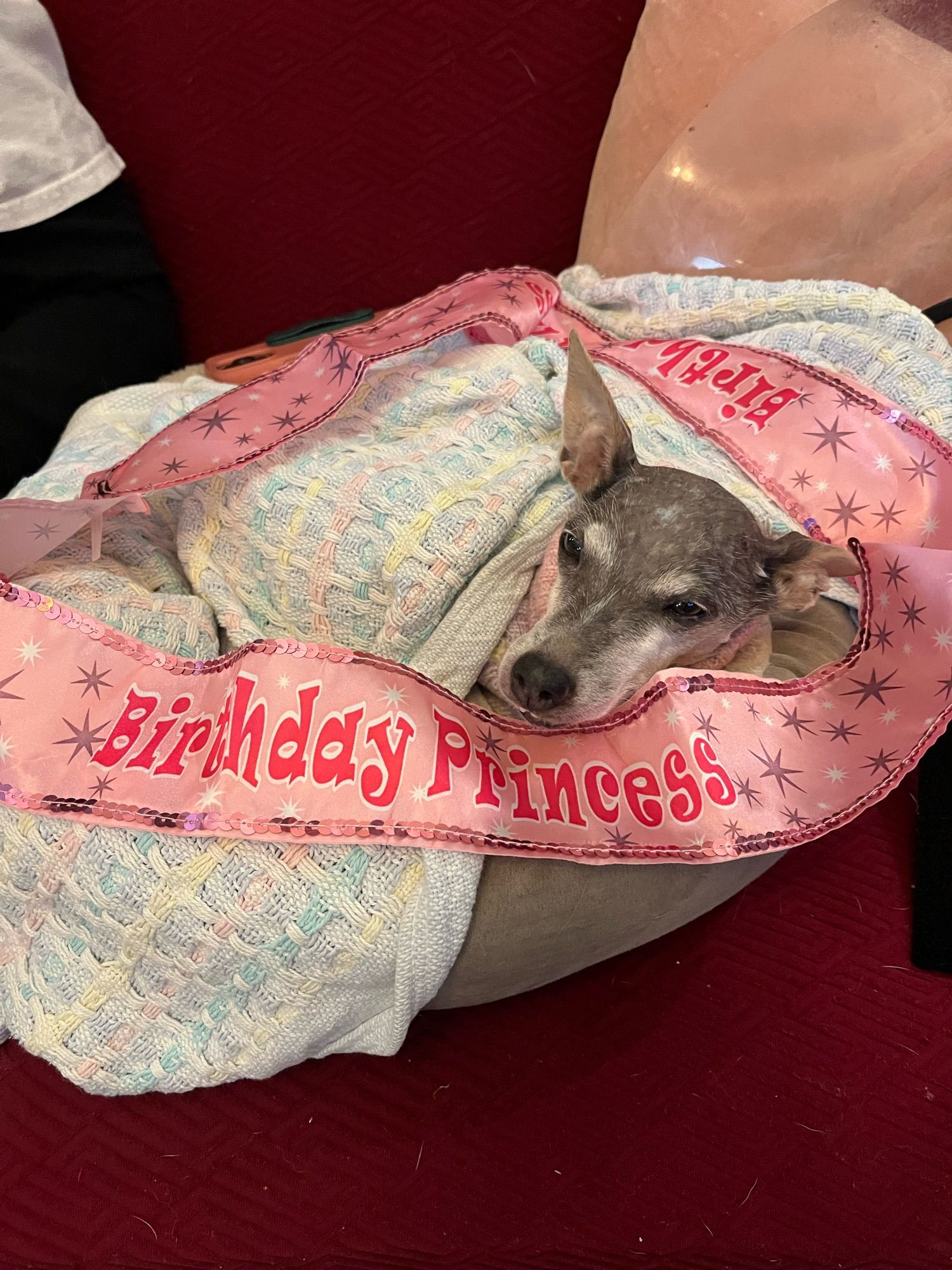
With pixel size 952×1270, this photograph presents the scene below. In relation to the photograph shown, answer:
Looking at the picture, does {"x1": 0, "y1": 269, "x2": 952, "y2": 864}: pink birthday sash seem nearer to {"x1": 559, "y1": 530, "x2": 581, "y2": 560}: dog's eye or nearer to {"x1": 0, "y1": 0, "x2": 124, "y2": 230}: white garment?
{"x1": 559, "y1": 530, "x2": 581, "y2": 560}: dog's eye

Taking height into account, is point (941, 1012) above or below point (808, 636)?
below

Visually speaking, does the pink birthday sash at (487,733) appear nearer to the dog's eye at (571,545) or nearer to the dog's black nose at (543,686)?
the dog's black nose at (543,686)

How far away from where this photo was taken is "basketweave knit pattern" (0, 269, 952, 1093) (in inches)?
41.9

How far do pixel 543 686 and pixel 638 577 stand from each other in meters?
0.24

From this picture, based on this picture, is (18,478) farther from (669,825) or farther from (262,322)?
(669,825)

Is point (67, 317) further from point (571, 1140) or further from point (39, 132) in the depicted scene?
point (571, 1140)

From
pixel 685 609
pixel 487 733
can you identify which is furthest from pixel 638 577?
pixel 487 733

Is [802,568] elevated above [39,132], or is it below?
below

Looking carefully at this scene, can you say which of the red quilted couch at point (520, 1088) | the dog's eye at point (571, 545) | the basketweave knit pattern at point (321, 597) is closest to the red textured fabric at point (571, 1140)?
the red quilted couch at point (520, 1088)

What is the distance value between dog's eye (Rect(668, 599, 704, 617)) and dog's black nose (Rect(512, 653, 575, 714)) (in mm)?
221

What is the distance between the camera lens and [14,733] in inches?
44.4

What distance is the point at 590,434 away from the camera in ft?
4.40

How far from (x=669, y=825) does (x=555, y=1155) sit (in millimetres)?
642

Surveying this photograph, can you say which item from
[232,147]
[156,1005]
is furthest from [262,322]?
[156,1005]
